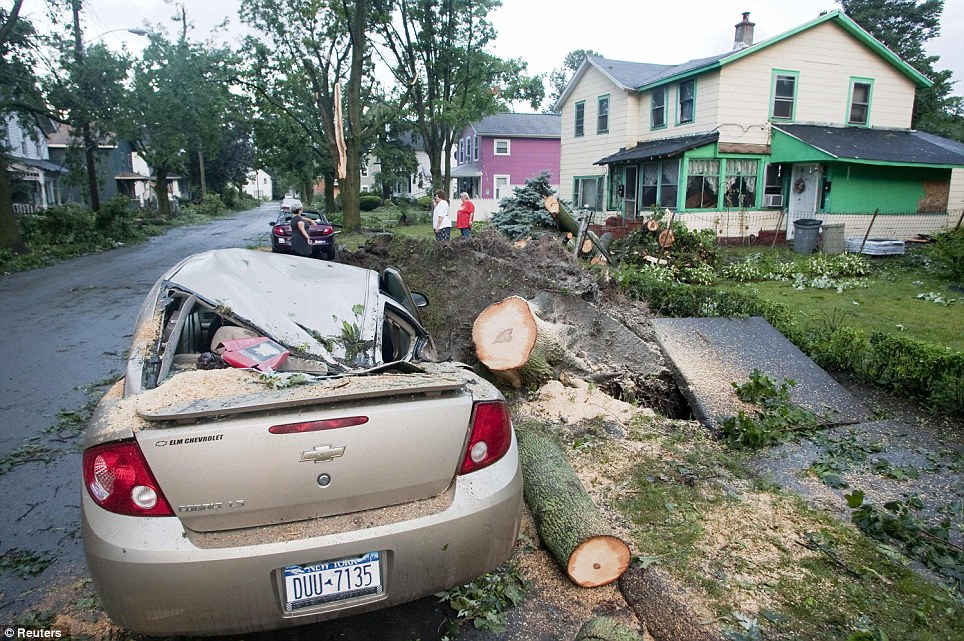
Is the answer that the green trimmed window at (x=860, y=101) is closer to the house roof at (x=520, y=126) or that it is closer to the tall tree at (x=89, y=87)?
the house roof at (x=520, y=126)

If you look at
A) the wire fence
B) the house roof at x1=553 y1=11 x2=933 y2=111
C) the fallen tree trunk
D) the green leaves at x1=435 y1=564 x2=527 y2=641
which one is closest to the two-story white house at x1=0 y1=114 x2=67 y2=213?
the house roof at x1=553 y1=11 x2=933 y2=111

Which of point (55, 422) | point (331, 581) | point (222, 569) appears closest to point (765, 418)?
point (331, 581)

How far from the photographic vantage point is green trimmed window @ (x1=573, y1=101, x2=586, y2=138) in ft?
84.5

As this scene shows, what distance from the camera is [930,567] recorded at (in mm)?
3133

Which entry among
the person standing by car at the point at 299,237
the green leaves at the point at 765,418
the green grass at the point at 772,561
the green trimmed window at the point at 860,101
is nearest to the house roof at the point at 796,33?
the green trimmed window at the point at 860,101

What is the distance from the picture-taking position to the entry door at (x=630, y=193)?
887 inches

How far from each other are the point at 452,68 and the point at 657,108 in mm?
12550

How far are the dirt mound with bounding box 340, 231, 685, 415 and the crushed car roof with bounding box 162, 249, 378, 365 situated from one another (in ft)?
5.89

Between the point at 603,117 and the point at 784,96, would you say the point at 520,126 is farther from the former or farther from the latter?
the point at 784,96

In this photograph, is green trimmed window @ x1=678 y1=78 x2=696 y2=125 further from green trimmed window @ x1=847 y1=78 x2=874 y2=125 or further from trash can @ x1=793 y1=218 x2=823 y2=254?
trash can @ x1=793 y1=218 x2=823 y2=254

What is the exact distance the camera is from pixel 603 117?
80.4ft

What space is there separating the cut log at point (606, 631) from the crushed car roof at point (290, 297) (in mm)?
1795

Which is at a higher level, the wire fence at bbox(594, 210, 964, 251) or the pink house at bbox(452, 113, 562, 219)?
the pink house at bbox(452, 113, 562, 219)

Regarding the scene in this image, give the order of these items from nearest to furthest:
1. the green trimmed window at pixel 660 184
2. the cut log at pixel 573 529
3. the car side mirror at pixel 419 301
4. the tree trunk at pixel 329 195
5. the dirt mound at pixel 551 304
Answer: the cut log at pixel 573 529
the car side mirror at pixel 419 301
the dirt mound at pixel 551 304
the green trimmed window at pixel 660 184
the tree trunk at pixel 329 195
